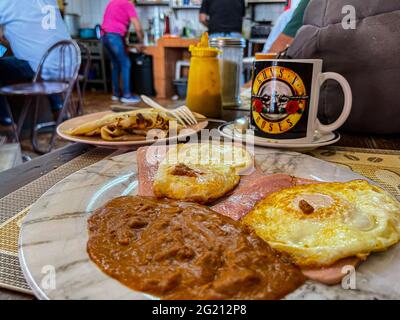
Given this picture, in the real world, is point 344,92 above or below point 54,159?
above

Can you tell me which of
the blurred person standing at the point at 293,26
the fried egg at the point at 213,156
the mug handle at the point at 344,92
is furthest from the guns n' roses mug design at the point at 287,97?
the blurred person standing at the point at 293,26

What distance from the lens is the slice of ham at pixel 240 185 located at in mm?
539

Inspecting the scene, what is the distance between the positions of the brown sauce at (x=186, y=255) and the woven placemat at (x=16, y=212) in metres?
0.10

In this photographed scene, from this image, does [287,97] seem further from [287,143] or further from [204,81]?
[204,81]

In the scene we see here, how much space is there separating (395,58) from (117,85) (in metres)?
5.19

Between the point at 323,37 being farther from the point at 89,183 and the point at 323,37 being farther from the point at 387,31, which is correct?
the point at 89,183

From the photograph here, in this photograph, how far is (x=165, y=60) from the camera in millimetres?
5590

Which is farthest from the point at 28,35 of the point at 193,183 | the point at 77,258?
the point at 77,258

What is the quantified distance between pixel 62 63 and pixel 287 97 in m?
2.69

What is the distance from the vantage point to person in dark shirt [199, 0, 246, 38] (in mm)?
4227

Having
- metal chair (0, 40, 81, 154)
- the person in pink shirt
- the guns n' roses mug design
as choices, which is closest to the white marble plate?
the guns n' roses mug design

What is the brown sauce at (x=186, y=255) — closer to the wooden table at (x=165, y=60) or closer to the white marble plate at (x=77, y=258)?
the white marble plate at (x=77, y=258)
